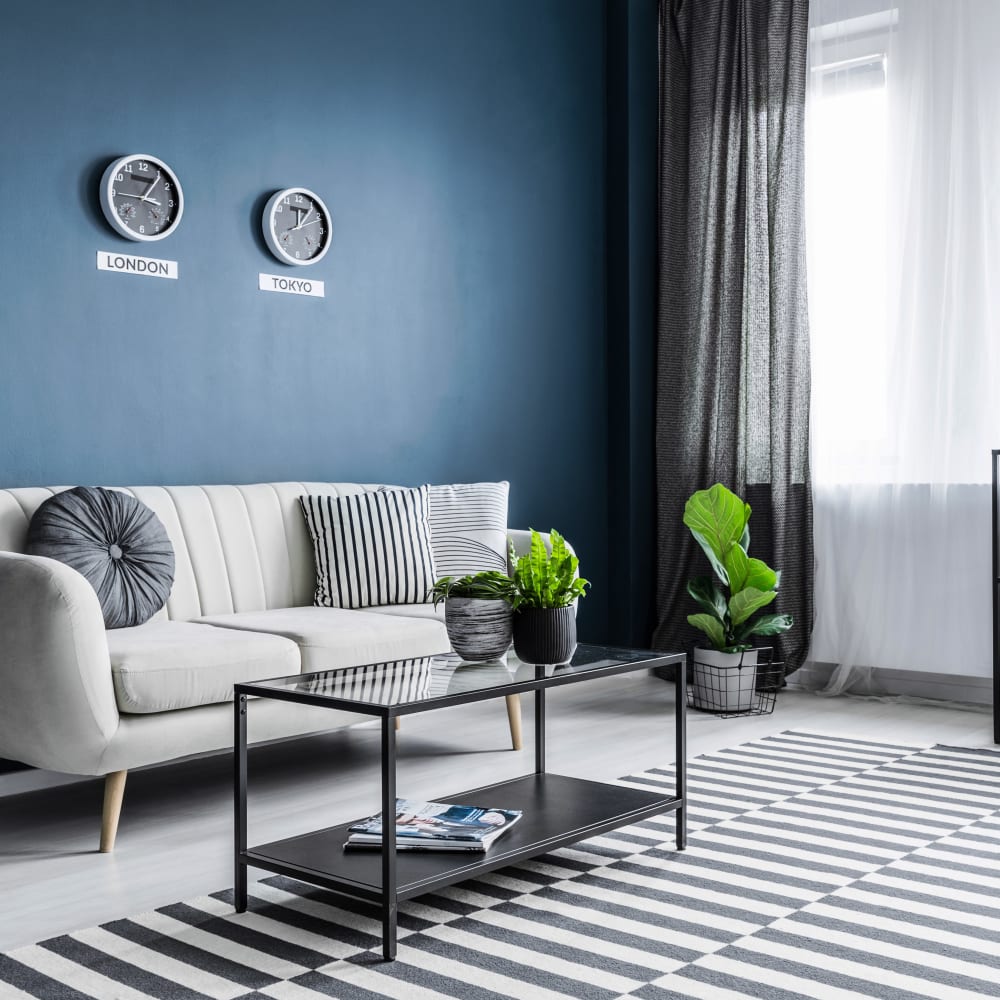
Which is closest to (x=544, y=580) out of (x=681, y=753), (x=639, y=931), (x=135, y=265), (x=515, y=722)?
(x=681, y=753)

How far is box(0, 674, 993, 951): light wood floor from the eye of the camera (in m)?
2.54

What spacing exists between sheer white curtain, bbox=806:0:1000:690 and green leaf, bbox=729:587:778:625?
536 millimetres

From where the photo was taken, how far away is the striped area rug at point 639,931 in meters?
1.99

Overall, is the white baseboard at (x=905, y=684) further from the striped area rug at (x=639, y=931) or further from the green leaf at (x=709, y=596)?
the striped area rug at (x=639, y=931)

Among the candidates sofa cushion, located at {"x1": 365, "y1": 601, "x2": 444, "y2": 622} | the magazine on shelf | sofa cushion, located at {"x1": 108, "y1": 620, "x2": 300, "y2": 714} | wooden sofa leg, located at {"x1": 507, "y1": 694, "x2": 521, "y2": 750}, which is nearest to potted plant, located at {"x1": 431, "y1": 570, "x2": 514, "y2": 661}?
the magazine on shelf

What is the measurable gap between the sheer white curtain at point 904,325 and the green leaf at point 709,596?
540mm

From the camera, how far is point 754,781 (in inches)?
134

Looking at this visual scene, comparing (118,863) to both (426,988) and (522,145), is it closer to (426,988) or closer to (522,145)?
(426,988)

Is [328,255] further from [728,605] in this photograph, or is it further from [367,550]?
[728,605]

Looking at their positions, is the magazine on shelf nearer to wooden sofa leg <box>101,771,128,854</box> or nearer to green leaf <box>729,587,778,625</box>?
wooden sofa leg <box>101,771,128,854</box>

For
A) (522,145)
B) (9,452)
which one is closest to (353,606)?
(9,452)

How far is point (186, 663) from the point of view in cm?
290

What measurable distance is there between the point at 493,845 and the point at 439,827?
4.5 inches

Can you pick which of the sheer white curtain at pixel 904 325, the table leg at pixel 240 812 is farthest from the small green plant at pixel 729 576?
the table leg at pixel 240 812
